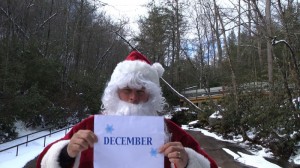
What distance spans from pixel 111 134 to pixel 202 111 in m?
20.3

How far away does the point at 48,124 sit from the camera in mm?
19469

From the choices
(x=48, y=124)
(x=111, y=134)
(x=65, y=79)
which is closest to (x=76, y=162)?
(x=111, y=134)

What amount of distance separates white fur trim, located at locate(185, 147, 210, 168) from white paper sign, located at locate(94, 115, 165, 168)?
0.17 m

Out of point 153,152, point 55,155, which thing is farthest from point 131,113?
point 55,155

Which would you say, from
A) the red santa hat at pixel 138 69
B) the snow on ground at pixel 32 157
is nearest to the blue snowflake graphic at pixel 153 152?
the red santa hat at pixel 138 69

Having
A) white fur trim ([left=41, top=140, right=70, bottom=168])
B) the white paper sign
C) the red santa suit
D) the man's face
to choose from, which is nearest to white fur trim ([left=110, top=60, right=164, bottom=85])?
the man's face

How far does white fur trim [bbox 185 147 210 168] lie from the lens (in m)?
2.22

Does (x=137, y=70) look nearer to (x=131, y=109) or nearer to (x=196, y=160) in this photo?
(x=131, y=109)

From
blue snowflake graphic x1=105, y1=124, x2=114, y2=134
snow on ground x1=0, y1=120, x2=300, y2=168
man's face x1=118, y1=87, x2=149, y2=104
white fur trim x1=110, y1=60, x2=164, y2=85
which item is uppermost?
white fur trim x1=110, y1=60, x2=164, y2=85

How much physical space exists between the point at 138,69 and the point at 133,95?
303 millimetres

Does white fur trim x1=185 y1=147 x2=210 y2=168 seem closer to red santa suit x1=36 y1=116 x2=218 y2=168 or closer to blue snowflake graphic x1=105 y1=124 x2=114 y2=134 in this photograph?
red santa suit x1=36 y1=116 x2=218 y2=168

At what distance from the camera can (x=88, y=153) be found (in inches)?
95.9

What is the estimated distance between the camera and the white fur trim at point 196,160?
7.29ft

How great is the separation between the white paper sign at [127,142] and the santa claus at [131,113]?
74 millimetres
